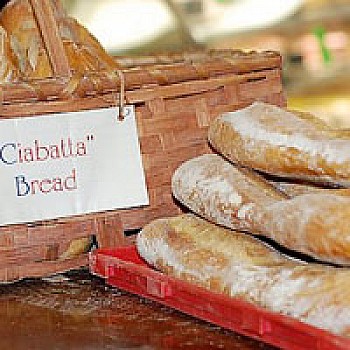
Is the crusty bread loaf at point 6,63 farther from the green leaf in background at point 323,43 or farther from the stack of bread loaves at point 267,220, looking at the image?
the green leaf in background at point 323,43

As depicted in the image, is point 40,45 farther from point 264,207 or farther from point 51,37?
point 264,207

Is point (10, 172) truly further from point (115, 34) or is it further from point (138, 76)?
point (115, 34)

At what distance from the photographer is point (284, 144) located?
3.12ft

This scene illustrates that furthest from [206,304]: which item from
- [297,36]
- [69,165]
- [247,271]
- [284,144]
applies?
[297,36]

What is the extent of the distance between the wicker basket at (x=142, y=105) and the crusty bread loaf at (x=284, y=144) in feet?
0.33

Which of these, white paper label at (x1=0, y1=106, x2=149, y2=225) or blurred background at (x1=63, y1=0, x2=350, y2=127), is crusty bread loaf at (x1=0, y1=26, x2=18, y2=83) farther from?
blurred background at (x1=63, y1=0, x2=350, y2=127)

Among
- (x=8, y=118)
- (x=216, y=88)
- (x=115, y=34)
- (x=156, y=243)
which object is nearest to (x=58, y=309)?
(x=156, y=243)

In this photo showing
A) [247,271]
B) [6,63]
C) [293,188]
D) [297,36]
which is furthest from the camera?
[297,36]

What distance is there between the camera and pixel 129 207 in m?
1.14

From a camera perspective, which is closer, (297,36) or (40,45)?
(40,45)

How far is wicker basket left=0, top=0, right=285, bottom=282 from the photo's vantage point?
108 cm

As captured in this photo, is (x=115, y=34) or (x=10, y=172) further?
(x=115, y=34)

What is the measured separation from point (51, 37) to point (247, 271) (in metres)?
0.38

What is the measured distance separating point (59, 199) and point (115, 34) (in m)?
1.14
